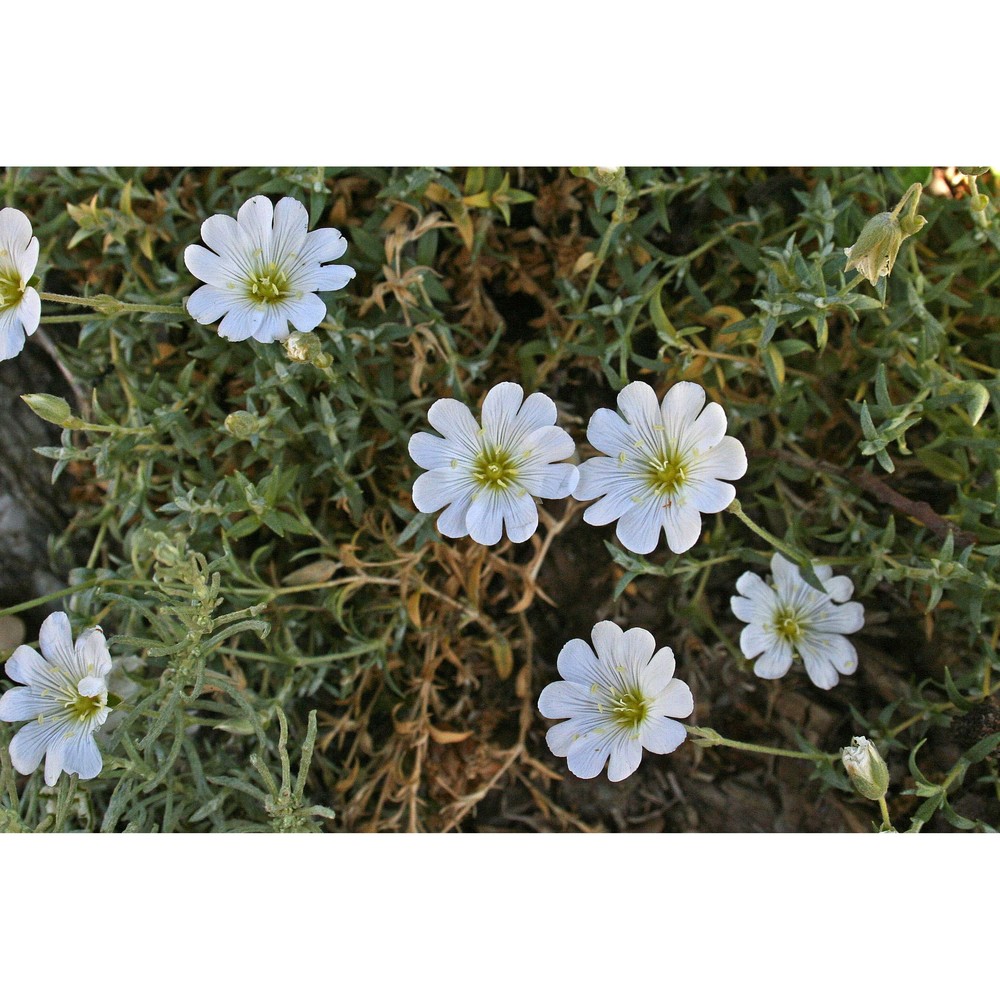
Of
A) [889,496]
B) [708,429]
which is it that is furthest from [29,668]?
[889,496]

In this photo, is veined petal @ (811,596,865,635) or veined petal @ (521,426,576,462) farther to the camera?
veined petal @ (811,596,865,635)

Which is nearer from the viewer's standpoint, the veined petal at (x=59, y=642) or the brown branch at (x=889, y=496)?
the veined petal at (x=59, y=642)

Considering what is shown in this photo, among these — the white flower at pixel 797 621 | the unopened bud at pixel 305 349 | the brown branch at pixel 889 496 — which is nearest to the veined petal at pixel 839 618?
the white flower at pixel 797 621

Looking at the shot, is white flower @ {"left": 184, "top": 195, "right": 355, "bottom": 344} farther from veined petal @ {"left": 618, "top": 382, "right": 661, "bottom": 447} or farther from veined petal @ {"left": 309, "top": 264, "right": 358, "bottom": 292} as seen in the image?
veined petal @ {"left": 618, "top": 382, "right": 661, "bottom": 447}

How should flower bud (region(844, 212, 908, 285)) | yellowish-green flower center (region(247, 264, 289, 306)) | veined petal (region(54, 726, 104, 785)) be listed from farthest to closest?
yellowish-green flower center (region(247, 264, 289, 306))
veined petal (region(54, 726, 104, 785))
flower bud (region(844, 212, 908, 285))

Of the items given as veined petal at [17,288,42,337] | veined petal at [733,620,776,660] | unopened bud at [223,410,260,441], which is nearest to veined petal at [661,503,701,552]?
veined petal at [733,620,776,660]

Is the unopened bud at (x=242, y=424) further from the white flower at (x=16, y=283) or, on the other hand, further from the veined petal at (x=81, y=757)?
the veined petal at (x=81, y=757)

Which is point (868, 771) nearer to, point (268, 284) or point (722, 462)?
point (722, 462)

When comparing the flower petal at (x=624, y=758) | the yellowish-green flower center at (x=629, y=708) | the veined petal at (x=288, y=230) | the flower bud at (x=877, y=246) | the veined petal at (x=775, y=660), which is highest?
the flower bud at (x=877, y=246)
